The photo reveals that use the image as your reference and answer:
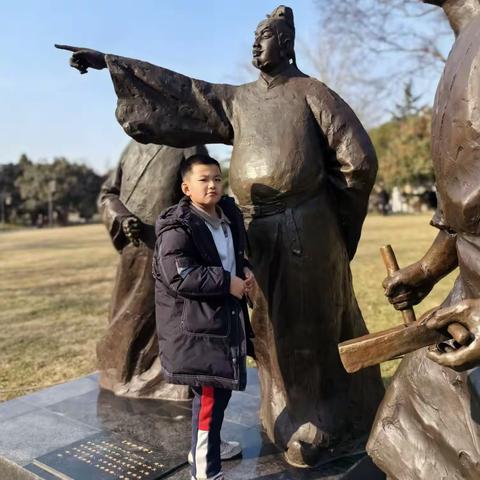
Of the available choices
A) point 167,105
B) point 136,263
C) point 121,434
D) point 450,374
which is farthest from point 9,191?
point 450,374

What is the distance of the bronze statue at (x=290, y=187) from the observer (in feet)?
8.37

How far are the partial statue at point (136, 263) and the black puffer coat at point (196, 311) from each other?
111 cm

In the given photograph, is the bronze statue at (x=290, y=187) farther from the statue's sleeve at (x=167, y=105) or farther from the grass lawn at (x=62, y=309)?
the grass lawn at (x=62, y=309)

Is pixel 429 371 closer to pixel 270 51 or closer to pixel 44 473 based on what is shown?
pixel 270 51

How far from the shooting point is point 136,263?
3582 millimetres

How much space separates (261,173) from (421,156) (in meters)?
31.2

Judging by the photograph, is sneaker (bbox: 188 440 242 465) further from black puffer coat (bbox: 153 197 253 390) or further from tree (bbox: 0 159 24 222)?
tree (bbox: 0 159 24 222)

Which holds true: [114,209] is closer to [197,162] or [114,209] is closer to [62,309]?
[197,162]

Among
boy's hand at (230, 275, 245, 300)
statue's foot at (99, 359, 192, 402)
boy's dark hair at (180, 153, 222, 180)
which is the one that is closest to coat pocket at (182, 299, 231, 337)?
boy's hand at (230, 275, 245, 300)

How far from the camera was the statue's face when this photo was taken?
261cm

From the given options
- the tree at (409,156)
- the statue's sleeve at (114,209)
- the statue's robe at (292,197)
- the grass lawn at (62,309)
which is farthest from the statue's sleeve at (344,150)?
the tree at (409,156)

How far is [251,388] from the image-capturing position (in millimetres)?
3684

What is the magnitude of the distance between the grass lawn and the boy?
2896 mm

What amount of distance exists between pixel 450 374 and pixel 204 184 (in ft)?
4.08
